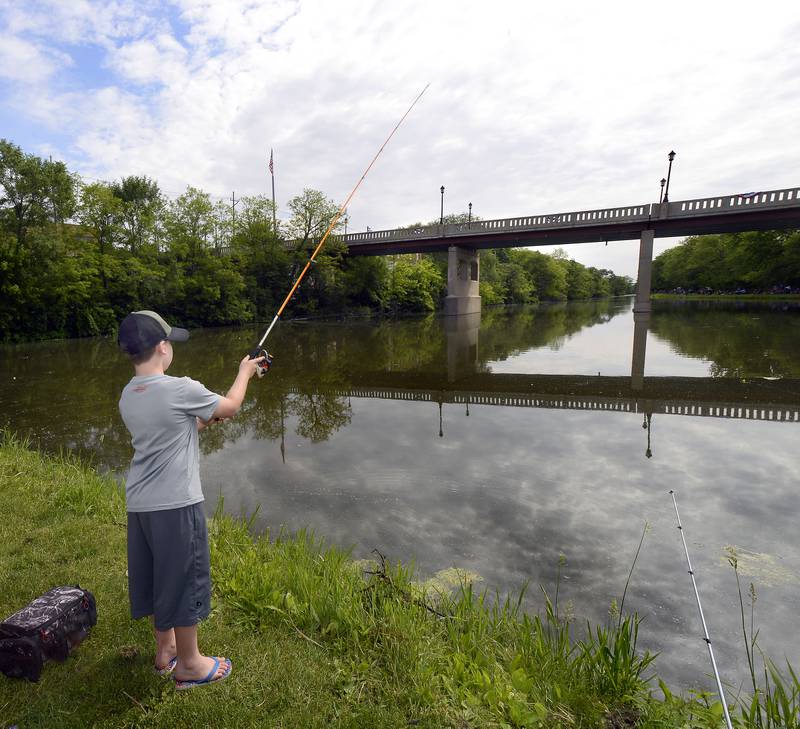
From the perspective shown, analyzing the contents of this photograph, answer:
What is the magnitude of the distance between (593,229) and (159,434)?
140 feet

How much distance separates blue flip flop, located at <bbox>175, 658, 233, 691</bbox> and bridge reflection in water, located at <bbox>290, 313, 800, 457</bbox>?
628 centimetres

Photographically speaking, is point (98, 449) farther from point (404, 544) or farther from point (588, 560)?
point (588, 560)

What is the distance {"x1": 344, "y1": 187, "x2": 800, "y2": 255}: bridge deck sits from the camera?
32438 millimetres

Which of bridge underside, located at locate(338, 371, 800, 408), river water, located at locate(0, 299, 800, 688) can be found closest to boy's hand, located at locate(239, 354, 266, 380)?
river water, located at locate(0, 299, 800, 688)

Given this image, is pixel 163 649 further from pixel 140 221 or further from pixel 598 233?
pixel 598 233

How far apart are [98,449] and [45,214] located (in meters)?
24.9

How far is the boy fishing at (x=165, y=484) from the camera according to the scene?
8.22 feet

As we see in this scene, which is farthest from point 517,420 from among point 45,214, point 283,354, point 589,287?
point 589,287

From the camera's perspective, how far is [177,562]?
2529 mm

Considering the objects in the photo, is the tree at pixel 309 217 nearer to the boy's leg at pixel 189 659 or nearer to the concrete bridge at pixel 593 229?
the concrete bridge at pixel 593 229

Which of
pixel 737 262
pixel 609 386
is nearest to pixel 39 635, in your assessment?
pixel 609 386

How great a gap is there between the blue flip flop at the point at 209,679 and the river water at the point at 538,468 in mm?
1832

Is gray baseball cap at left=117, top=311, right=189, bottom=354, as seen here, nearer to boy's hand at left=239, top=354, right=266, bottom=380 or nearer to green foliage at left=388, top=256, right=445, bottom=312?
boy's hand at left=239, top=354, right=266, bottom=380

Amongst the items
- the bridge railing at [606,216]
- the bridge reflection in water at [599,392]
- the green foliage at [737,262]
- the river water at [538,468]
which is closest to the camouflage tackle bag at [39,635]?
the river water at [538,468]
